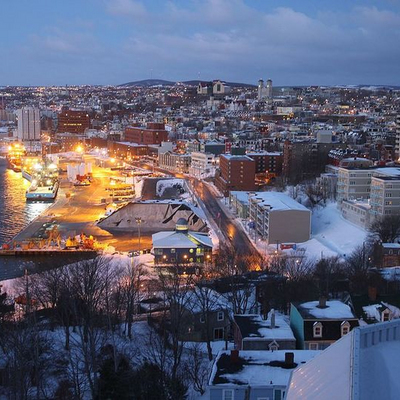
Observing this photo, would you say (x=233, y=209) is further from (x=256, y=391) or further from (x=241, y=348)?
(x=256, y=391)

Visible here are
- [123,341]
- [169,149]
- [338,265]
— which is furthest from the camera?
[169,149]

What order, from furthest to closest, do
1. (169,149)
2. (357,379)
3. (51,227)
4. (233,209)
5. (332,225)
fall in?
(169,149)
(233,209)
(51,227)
(332,225)
(357,379)

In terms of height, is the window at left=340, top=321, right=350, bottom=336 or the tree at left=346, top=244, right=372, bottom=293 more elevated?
the window at left=340, top=321, right=350, bottom=336

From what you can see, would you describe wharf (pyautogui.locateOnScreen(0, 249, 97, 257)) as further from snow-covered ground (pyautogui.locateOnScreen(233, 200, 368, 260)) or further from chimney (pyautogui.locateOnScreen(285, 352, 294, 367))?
chimney (pyautogui.locateOnScreen(285, 352, 294, 367))

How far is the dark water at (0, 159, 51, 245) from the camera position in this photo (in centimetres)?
1789

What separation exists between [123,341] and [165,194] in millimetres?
16814

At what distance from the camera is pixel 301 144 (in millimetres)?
26078

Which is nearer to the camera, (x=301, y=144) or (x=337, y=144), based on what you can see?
(x=301, y=144)

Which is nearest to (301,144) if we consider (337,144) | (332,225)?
(337,144)

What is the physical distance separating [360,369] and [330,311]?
155 inches

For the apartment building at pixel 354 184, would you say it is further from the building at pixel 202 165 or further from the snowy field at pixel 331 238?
the building at pixel 202 165

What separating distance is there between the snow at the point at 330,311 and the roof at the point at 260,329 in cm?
32

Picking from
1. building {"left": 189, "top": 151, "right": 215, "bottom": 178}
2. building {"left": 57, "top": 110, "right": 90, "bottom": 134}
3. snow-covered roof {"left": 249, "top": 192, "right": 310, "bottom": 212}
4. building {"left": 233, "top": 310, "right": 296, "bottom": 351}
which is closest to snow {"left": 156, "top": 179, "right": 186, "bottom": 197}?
building {"left": 189, "top": 151, "right": 215, "bottom": 178}

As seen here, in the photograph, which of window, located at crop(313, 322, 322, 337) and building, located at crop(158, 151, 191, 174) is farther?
building, located at crop(158, 151, 191, 174)
